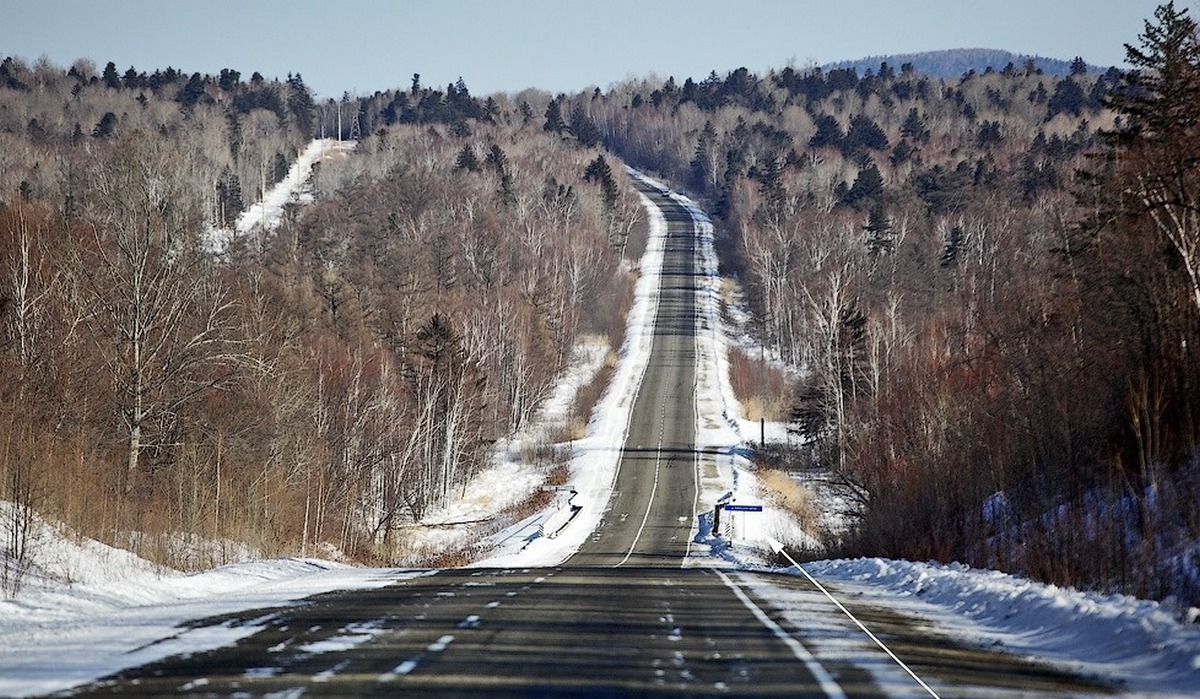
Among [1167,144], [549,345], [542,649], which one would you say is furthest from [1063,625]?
[549,345]

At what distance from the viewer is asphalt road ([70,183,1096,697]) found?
26.9 feet

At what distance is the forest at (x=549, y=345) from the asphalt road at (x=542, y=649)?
4700 mm

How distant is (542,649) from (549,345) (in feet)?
299

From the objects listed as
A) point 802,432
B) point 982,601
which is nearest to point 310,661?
point 982,601

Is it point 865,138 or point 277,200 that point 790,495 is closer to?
point 865,138

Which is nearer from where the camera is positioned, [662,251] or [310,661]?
[310,661]

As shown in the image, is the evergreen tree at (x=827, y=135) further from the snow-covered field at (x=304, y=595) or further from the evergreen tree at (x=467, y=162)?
the snow-covered field at (x=304, y=595)

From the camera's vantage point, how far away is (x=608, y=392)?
96438 mm

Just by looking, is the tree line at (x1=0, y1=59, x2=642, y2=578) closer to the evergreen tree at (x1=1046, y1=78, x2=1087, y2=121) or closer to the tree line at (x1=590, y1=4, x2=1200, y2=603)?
the tree line at (x1=590, y1=4, x2=1200, y2=603)

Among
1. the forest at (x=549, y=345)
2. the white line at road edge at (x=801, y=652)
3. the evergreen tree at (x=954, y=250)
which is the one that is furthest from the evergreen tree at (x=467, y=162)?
the white line at road edge at (x=801, y=652)

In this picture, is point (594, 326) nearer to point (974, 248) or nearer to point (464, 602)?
point (974, 248)

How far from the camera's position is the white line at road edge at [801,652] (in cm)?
845

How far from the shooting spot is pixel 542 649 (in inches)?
394

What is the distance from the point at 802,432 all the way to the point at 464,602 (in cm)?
6546
